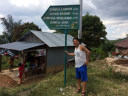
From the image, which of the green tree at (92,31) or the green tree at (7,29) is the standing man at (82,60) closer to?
the green tree at (92,31)

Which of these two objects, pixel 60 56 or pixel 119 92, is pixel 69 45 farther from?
pixel 119 92

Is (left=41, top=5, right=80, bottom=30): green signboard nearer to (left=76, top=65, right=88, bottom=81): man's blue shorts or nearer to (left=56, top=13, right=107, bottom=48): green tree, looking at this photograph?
(left=76, top=65, right=88, bottom=81): man's blue shorts

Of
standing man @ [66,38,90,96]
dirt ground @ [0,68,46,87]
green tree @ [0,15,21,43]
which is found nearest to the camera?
standing man @ [66,38,90,96]

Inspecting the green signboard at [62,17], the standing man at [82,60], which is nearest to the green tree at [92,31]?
the green signboard at [62,17]

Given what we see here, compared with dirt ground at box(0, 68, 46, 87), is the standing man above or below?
above

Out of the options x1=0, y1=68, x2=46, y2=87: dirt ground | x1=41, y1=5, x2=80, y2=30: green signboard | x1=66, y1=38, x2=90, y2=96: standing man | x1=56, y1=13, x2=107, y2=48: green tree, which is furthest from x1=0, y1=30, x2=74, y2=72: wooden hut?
x1=56, y1=13, x2=107, y2=48: green tree

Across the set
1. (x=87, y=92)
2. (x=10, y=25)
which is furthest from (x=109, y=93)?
(x=10, y=25)

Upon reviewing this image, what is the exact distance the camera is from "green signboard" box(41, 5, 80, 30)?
12.4ft

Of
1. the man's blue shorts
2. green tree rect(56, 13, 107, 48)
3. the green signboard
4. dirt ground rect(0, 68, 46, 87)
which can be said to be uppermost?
green tree rect(56, 13, 107, 48)

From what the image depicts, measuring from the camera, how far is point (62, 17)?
3.88 metres

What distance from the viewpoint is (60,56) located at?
10438 mm

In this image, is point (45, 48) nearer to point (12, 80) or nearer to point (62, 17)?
point (12, 80)

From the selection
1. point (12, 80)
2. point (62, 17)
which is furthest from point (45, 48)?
point (62, 17)

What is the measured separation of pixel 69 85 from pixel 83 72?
1.07 meters
